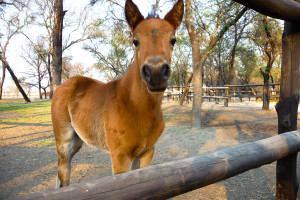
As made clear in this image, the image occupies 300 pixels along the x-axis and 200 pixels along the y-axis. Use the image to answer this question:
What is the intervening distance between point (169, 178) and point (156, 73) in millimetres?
784

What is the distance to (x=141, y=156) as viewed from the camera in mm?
2182

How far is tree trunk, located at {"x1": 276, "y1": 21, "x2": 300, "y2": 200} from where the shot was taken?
2375 millimetres

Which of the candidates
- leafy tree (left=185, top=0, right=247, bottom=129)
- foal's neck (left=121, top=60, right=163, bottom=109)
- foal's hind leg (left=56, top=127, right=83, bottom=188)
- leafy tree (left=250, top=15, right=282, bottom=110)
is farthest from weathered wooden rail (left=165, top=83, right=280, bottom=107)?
foal's neck (left=121, top=60, right=163, bottom=109)

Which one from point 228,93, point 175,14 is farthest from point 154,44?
point 228,93

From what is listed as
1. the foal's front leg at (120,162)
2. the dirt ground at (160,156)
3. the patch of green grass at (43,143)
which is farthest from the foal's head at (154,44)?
the patch of green grass at (43,143)

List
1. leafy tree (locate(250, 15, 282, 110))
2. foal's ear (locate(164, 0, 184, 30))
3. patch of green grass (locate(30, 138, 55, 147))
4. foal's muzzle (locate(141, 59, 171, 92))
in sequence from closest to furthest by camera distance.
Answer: foal's muzzle (locate(141, 59, 171, 92)) → foal's ear (locate(164, 0, 184, 30)) → patch of green grass (locate(30, 138, 55, 147)) → leafy tree (locate(250, 15, 282, 110))

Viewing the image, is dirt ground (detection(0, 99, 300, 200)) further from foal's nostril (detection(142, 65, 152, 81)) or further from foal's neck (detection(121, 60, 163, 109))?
foal's nostril (detection(142, 65, 152, 81))

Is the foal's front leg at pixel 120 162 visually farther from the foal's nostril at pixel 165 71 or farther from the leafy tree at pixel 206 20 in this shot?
the leafy tree at pixel 206 20

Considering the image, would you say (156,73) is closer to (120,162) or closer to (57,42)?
(120,162)

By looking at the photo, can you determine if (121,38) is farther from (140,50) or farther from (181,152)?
(140,50)

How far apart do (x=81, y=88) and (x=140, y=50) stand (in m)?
1.49

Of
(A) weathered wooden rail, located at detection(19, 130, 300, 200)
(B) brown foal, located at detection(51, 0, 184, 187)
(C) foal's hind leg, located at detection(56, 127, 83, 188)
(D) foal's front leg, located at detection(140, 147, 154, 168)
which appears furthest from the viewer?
(C) foal's hind leg, located at detection(56, 127, 83, 188)

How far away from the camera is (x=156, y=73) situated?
1.43 m

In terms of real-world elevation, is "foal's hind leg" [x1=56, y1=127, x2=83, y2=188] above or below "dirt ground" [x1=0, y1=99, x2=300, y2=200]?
above
